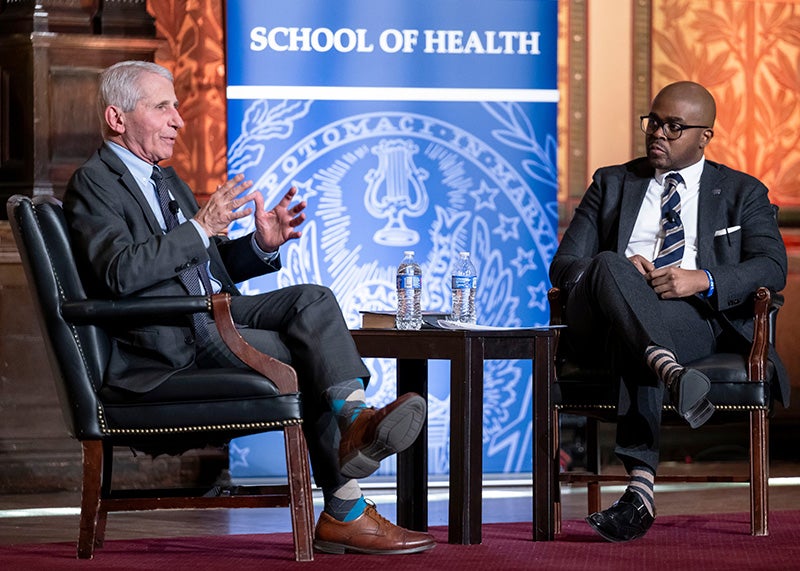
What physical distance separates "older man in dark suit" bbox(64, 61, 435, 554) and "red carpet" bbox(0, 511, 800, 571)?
147 millimetres

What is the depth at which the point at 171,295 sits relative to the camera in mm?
3404

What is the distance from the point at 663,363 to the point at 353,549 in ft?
3.05

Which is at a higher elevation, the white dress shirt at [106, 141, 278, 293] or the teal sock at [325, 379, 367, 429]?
the white dress shirt at [106, 141, 278, 293]

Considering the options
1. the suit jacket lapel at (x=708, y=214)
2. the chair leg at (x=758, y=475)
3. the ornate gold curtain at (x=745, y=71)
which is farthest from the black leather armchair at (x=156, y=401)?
the ornate gold curtain at (x=745, y=71)

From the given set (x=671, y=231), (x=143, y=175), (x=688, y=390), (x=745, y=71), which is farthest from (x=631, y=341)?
(x=745, y=71)

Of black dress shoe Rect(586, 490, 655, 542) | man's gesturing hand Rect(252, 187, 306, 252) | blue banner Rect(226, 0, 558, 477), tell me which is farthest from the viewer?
blue banner Rect(226, 0, 558, 477)

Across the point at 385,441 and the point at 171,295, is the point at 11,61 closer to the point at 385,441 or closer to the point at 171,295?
the point at 171,295

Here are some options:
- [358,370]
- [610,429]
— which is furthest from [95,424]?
[610,429]

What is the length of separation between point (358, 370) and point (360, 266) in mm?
1583

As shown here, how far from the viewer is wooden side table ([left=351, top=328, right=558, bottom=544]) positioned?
11.4 feet

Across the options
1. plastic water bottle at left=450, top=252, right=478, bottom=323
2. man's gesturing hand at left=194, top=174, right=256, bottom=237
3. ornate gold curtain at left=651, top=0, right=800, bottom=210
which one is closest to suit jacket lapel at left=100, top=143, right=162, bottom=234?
man's gesturing hand at left=194, top=174, right=256, bottom=237

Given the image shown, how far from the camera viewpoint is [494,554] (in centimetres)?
336

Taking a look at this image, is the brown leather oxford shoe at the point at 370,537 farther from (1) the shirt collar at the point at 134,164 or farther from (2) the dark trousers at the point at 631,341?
(1) the shirt collar at the point at 134,164

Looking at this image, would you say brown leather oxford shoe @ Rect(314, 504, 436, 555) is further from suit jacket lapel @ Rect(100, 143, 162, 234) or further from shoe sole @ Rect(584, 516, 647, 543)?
suit jacket lapel @ Rect(100, 143, 162, 234)
